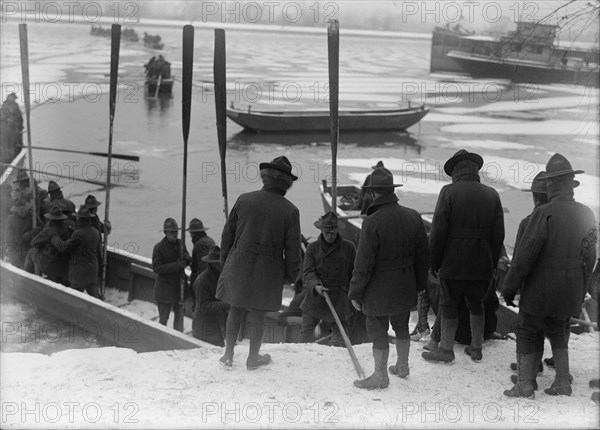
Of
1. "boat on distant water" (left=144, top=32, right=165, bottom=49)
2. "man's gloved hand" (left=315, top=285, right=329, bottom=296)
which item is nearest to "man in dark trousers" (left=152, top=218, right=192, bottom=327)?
"man's gloved hand" (left=315, top=285, right=329, bottom=296)

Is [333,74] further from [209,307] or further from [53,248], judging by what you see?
[53,248]

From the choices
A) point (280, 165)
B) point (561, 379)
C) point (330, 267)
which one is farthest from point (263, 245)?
point (561, 379)

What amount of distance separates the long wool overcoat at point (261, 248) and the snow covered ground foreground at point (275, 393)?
0.54 meters

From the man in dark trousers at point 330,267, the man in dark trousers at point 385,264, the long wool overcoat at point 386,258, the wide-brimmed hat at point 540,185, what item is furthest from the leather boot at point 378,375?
the wide-brimmed hat at point 540,185

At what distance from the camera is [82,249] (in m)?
8.30

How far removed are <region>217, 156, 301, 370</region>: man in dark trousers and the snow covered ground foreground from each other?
0.49 metres

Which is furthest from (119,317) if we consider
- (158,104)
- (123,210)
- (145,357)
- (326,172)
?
(158,104)

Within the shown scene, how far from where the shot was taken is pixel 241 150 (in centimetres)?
2689

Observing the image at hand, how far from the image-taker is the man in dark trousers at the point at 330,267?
19.6 feet

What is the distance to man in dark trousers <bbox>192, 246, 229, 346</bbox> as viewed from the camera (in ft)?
21.4

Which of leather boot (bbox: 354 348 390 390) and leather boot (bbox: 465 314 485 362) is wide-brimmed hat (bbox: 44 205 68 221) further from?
leather boot (bbox: 465 314 485 362)

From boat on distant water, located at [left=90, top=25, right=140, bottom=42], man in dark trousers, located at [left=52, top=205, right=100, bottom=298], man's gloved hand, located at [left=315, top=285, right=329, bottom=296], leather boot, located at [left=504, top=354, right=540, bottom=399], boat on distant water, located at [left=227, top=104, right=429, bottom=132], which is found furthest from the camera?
boat on distant water, located at [left=90, top=25, right=140, bottom=42]

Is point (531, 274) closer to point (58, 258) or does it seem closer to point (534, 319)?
point (534, 319)

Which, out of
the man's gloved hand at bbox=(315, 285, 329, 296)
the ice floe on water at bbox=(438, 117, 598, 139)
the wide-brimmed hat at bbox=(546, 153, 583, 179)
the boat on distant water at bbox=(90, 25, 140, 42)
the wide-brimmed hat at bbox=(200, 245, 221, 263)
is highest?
the boat on distant water at bbox=(90, 25, 140, 42)
